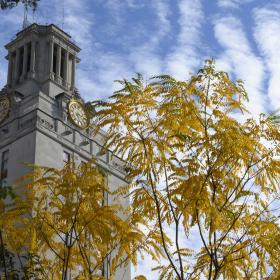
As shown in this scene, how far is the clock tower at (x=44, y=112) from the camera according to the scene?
5703 centimetres

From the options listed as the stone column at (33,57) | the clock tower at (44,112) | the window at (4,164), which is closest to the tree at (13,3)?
the clock tower at (44,112)

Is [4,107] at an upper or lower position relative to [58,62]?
lower

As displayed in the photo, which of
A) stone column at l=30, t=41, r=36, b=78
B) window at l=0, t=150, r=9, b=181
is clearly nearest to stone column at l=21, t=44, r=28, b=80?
stone column at l=30, t=41, r=36, b=78

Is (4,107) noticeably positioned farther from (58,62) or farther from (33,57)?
(58,62)

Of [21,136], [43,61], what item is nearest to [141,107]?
[21,136]

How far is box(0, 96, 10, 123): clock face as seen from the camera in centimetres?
6197

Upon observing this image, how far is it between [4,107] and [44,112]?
6520mm

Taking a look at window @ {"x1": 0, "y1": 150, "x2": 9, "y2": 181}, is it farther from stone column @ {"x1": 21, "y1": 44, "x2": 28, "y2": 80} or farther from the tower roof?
the tower roof

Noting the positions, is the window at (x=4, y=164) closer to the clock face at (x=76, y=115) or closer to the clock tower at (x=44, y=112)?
the clock tower at (x=44, y=112)

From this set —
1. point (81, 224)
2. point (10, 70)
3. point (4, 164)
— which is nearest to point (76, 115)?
point (4, 164)

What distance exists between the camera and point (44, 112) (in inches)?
2315

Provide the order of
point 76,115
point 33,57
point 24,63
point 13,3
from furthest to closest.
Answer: point 24,63 → point 33,57 → point 76,115 → point 13,3

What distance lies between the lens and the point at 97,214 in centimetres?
1844

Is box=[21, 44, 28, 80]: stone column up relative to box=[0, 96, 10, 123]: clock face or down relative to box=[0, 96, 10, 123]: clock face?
up
